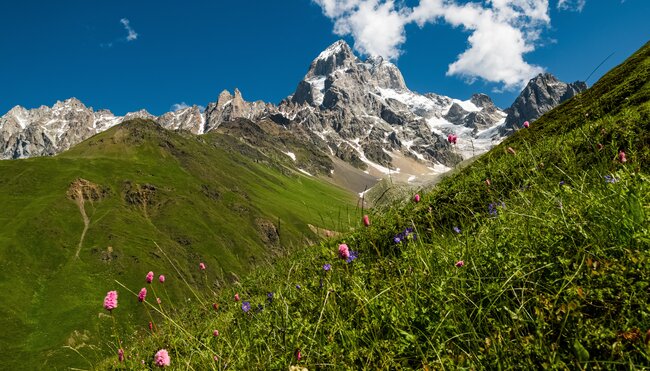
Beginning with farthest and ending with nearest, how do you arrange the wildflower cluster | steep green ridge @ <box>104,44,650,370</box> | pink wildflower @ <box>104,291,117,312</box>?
the wildflower cluster, pink wildflower @ <box>104,291,117,312</box>, steep green ridge @ <box>104,44,650,370</box>

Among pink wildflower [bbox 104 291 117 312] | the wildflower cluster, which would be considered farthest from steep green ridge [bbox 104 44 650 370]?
pink wildflower [bbox 104 291 117 312]

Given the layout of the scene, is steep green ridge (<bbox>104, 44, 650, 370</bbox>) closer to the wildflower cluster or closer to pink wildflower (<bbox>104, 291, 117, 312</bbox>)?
the wildflower cluster

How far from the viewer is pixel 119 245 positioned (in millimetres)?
175750

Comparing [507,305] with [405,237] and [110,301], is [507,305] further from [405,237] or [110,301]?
[110,301]

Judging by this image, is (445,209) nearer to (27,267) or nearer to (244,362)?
(244,362)

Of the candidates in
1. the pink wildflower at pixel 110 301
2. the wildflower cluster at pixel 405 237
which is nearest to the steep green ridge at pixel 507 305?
the wildflower cluster at pixel 405 237

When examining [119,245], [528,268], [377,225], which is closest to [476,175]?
[377,225]

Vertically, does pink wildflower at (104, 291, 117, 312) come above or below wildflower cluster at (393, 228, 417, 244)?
below

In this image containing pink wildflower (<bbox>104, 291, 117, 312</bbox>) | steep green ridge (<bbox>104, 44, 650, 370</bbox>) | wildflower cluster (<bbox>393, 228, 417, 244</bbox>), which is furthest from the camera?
wildflower cluster (<bbox>393, 228, 417, 244</bbox>)

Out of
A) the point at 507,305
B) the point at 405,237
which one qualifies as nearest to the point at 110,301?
the point at 507,305

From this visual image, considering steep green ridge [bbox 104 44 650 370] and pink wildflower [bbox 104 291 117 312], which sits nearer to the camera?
steep green ridge [bbox 104 44 650 370]

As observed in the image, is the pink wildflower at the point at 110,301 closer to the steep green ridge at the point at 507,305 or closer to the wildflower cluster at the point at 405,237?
the steep green ridge at the point at 507,305

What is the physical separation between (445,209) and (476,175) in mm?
1382

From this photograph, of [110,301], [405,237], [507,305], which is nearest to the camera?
[507,305]
